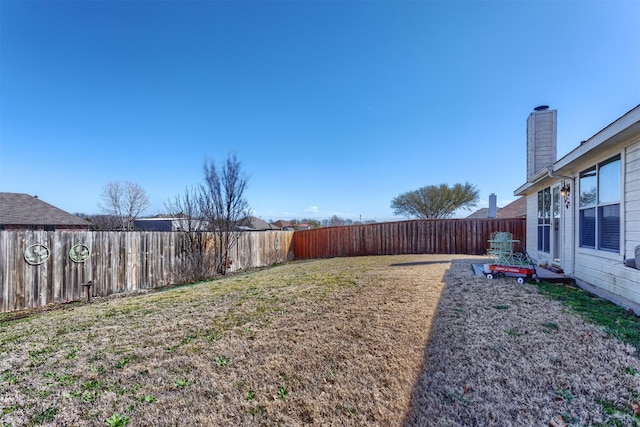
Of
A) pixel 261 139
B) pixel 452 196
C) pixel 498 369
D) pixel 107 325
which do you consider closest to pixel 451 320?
pixel 498 369

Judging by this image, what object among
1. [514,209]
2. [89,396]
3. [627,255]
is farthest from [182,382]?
[514,209]

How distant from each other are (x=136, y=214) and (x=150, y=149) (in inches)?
703

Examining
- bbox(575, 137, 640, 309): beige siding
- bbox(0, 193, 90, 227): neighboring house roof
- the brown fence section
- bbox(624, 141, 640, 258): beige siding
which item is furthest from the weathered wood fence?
bbox(0, 193, 90, 227): neighboring house roof

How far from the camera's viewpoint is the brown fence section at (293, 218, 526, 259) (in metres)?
11.5

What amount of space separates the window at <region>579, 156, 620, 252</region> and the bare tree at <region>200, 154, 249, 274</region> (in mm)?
9872

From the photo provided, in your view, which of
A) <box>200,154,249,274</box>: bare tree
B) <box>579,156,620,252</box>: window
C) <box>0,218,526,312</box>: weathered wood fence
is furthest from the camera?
<box>200,154,249,274</box>: bare tree

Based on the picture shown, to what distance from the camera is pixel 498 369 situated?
237 centimetres

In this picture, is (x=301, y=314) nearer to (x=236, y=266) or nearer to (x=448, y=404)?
(x=448, y=404)

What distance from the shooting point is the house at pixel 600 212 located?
11.7 feet

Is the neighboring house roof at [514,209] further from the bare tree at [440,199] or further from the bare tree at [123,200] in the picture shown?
the bare tree at [123,200]

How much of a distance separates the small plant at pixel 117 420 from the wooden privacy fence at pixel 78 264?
224 inches

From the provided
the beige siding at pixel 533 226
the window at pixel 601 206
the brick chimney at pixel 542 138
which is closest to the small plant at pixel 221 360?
the window at pixel 601 206

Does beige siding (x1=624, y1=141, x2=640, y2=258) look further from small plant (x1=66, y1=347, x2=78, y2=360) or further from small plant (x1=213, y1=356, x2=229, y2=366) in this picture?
small plant (x1=66, y1=347, x2=78, y2=360)

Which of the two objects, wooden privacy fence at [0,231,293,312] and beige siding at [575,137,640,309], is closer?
beige siding at [575,137,640,309]
